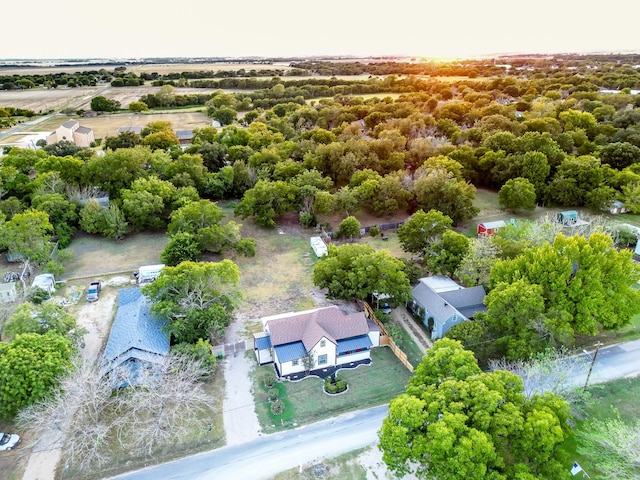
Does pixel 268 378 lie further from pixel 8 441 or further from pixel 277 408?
pixel 8 441

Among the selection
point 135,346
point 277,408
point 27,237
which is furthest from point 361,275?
point 27,237

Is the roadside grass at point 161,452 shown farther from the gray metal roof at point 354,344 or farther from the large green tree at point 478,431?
the large green tree at point 478,431

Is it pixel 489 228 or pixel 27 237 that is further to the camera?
pixel 489 228

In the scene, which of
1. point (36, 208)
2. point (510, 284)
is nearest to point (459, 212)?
point (510, 284)

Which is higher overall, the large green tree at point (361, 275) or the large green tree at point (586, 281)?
the large green tree at point (586, 281)

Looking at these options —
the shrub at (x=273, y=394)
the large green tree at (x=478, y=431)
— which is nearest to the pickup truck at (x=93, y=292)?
the shrub at (x=273, y=394)
